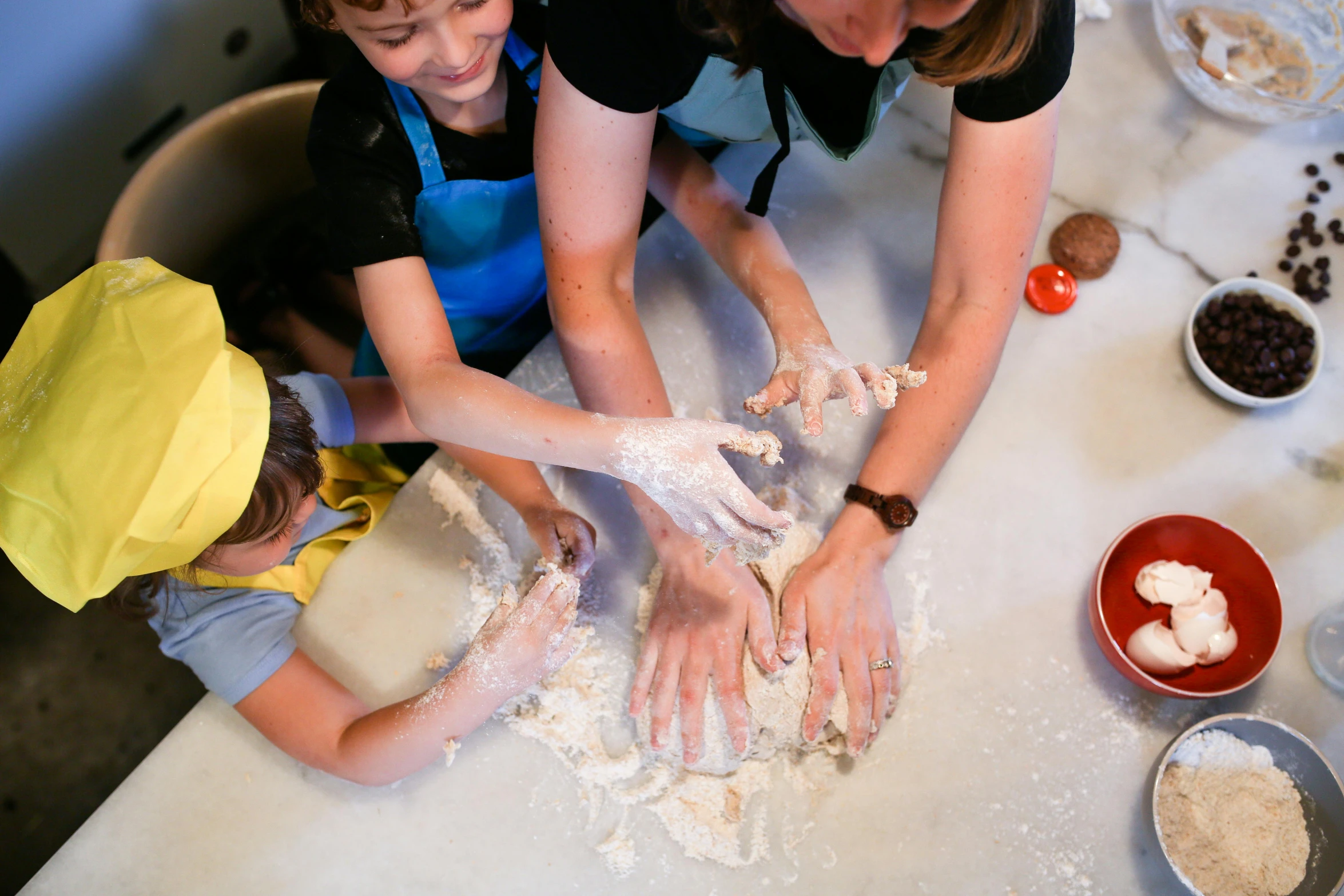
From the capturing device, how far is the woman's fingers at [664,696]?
3.58 feet

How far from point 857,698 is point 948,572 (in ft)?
0.78

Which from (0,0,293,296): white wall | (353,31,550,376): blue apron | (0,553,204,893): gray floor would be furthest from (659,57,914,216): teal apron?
(0,553,204,893): gray floor

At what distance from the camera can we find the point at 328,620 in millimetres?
1165

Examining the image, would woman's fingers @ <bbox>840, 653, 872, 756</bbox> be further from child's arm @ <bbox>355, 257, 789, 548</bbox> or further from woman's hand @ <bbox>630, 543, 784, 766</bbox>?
child's arm @ <bbox>355, 257, 789, 548</bbox>

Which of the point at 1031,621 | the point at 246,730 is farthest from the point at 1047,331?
the point at 246,730

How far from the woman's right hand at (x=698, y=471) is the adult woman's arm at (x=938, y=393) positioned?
0.71 feet

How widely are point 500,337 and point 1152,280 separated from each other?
106 cm

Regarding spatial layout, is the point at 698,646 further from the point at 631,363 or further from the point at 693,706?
the point at 631,363

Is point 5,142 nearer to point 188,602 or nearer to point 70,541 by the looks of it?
point 188,602

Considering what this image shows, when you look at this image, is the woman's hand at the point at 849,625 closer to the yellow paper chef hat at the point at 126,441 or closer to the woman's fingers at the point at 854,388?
the woman's fingers at the point at 854,388

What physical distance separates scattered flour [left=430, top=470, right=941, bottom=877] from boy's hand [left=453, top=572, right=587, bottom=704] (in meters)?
0.07

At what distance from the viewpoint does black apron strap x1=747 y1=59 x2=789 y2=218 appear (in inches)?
41.3

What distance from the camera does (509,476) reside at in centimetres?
118

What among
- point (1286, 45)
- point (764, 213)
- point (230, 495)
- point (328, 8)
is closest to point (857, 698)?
point (764, 213)
